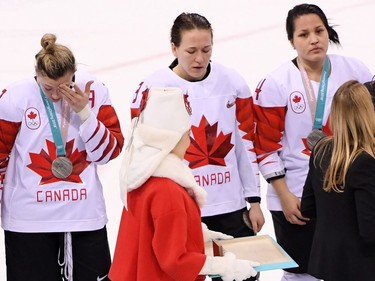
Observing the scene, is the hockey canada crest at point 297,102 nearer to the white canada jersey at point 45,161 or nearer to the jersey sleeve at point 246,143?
the jersey sleeve at point 246,143

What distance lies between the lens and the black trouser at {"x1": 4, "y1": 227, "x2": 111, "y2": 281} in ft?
11.9

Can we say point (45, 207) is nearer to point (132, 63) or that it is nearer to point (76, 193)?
point (76, 193)

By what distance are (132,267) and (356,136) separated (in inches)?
33.1

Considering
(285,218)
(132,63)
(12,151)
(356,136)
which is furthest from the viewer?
(132,63)

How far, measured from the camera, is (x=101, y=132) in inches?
141

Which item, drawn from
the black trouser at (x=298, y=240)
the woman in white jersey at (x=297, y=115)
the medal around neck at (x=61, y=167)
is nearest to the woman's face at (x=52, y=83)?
the medal around neck at (x=61, y=167)

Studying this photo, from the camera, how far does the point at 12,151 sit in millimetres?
3613

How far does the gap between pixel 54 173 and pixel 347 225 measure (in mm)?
1142

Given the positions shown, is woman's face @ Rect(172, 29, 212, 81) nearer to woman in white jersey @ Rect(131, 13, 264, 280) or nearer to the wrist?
woman in white jersey @ Rect(131, 13, 264, 280)

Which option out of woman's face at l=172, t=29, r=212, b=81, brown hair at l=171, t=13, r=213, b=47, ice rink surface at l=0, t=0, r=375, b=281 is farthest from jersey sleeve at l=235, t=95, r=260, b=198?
ice rink surface at l=0, t=0, r=375, b=281

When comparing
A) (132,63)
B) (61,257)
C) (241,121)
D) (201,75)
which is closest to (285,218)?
(241,121)

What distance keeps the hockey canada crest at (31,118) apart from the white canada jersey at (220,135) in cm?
39

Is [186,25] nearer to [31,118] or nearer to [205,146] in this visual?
[205,146]

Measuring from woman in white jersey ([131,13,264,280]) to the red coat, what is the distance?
0.79 metres
